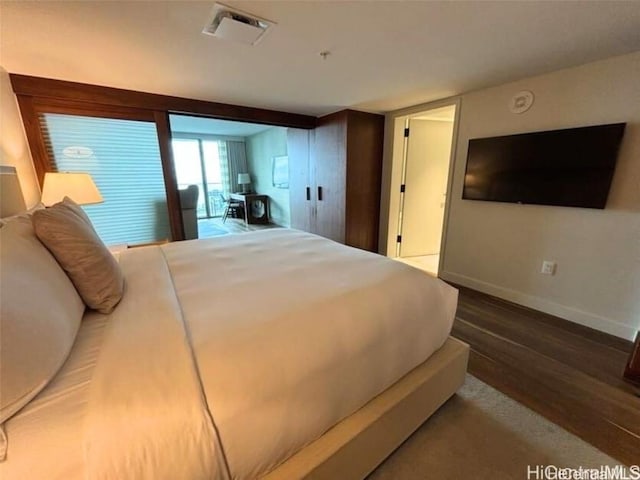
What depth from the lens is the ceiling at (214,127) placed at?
5543 mm

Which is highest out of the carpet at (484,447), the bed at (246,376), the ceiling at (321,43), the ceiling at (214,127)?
the ceiling at (214,127)

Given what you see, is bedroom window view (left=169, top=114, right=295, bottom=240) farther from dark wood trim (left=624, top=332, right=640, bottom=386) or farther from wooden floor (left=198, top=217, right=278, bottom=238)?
dark wood trim (left=624, top=332, right=640, bottom=386)

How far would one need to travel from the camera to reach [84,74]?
2.35 metres

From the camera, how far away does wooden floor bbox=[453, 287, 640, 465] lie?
139cm

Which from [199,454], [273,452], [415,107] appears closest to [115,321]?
[199,454]

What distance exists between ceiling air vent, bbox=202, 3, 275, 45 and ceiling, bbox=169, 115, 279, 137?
382 cm

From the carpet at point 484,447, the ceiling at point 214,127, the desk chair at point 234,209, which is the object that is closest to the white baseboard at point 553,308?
the carpet at point 484,447

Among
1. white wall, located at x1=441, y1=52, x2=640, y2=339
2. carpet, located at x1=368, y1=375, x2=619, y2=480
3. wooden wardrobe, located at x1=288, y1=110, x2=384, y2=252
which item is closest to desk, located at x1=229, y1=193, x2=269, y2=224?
wooden wardrobe, located at x1=288, y1=110, x2=384, y2=252

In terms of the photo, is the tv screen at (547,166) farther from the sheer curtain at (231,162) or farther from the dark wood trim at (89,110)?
the sheer curtain at (231,162)

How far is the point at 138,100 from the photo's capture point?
2832 mm

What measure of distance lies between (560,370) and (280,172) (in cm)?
582

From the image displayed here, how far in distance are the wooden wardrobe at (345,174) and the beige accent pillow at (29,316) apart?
3258 mm

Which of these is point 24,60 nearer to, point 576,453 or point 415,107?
point 415,107

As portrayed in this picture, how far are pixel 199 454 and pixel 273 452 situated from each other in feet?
0.86
